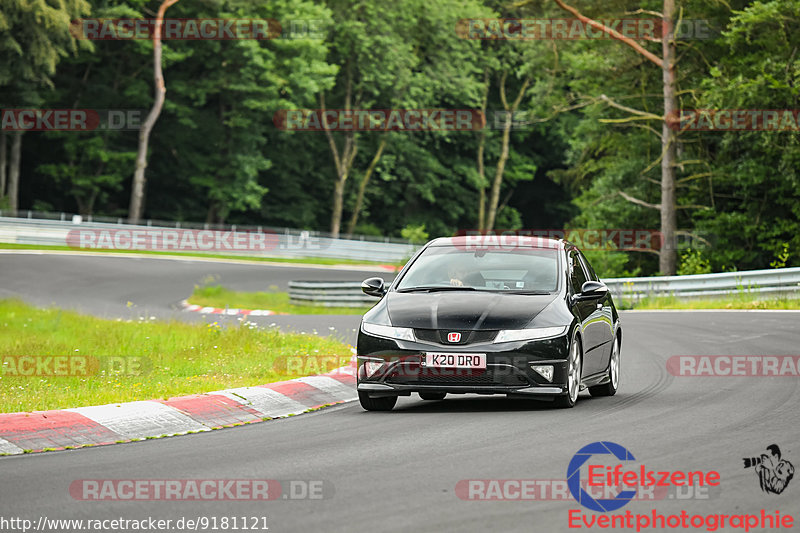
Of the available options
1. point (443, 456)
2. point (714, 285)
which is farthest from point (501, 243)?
point (714, 285)

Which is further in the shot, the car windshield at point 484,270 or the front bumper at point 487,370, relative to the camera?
the car windshield at point 484,270

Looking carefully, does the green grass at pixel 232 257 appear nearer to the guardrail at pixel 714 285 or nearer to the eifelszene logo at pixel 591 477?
the guardrail at pixel 714 285

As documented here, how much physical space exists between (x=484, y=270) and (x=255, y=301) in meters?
21.5

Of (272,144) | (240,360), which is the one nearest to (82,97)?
(272,144)

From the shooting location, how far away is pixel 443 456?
808cm

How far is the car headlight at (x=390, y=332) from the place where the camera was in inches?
417

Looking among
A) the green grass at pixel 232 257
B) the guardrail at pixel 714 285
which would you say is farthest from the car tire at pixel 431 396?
the green grass at pixel 232 257

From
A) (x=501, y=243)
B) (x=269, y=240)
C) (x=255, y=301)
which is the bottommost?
(x=255, y=301)

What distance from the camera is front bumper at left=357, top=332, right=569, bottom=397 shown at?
10414 mm

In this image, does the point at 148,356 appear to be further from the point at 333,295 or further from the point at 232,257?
the point at 232,257

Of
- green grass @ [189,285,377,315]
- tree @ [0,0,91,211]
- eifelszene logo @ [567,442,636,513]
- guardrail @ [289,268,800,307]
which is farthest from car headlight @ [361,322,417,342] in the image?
tree @ [0,0,91,211]

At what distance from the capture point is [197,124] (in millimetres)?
64625

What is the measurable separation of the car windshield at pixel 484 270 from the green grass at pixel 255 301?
17.0 meters

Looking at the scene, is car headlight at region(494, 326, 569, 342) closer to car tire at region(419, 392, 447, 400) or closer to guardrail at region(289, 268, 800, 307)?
car tire at region(419, 392, 447, 400)
